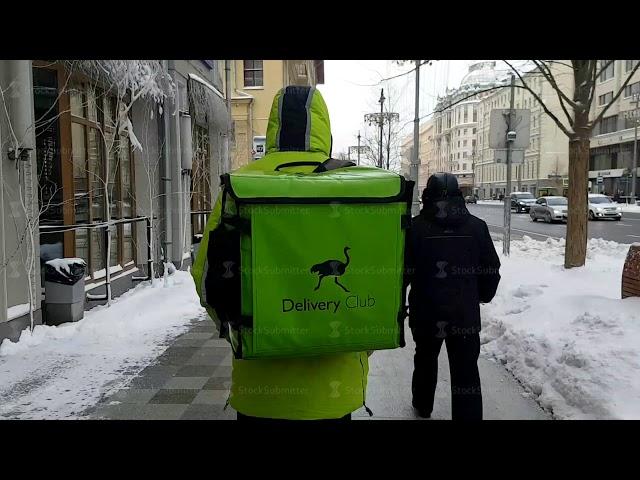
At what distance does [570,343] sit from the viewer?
5051mm

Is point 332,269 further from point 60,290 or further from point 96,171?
point 96,171

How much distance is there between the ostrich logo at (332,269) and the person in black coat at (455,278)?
72.5 inches

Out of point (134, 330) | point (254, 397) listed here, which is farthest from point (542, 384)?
point (134, 330)

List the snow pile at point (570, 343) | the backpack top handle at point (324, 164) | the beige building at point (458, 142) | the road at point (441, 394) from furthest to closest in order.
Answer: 1. the beige building at point (458, 142)
2. the road at point (441, 394)
3. the snow pile at point (570, 343)
4. the backpack top handle at point (324, 164)

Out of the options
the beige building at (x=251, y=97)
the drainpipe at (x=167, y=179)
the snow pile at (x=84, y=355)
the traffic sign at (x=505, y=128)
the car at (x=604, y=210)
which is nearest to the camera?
the snow pile at (x=84, y=355)

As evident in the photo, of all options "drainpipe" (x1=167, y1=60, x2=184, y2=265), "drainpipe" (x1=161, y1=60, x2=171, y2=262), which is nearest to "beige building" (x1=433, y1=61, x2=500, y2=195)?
"drainpipe" (x1=167, y1=60, x2=184, y2=265)

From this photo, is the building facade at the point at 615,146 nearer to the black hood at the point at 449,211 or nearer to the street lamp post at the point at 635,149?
the street lamp post at the point at 635,149

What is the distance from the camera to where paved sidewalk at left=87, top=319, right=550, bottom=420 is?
4.18 m

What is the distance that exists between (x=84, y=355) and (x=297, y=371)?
4.40 meters

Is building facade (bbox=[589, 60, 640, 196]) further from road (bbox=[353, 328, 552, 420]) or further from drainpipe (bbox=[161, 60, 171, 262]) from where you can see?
road (bbox=[353, 328, 552, 420])

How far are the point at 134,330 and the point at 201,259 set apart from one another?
532 centimetres

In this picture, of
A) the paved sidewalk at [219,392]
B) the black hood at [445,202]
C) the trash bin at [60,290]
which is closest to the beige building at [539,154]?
the paved sidewalk at [219,392]

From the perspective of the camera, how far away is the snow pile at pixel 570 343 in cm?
406
